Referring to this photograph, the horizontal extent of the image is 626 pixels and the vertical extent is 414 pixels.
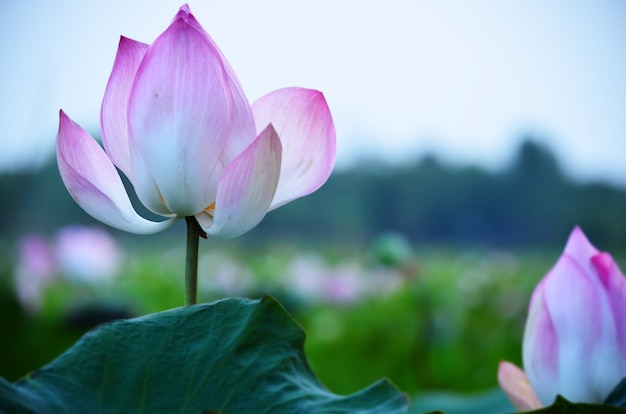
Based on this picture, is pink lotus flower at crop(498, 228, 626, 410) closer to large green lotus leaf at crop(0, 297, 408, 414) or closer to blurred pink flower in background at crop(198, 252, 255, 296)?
large green lotus leaf at crop(0, 297, 408, 414)

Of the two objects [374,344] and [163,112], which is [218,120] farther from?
[374,344]

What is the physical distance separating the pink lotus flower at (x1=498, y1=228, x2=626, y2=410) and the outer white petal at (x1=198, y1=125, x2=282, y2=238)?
0.45 feet

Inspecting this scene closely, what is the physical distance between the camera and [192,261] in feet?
0.85

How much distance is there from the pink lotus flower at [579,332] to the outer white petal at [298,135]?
12 centimetres

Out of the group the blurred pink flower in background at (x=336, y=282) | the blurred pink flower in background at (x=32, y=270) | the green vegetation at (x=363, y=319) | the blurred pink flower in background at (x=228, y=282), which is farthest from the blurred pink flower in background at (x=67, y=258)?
the blurred pink flower in background at (x=336, y=282)

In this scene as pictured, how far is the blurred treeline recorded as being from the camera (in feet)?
28.1

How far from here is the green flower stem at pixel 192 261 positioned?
0.85 ft

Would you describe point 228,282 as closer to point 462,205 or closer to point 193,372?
point 193,372

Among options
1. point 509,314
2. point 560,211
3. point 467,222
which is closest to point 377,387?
point 509,314

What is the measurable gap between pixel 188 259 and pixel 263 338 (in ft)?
0.14

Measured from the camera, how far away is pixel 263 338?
0.27 meters

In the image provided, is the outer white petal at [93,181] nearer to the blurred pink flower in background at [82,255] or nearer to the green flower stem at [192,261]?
the green flower stem at [192,261]

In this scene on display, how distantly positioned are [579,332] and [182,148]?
0.62 feet

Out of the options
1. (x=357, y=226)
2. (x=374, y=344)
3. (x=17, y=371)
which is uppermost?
(x=374, y=344)
